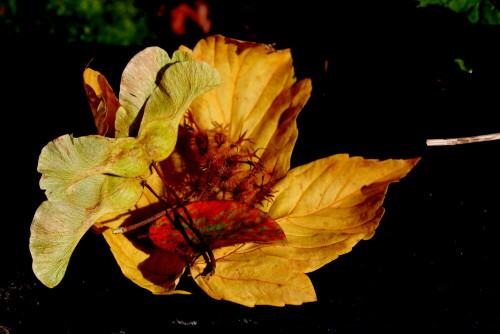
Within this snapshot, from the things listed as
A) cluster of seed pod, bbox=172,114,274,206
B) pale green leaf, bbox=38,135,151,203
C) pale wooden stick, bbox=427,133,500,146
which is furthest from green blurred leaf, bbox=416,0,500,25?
pale green leaf, bbox=38,135,151,203

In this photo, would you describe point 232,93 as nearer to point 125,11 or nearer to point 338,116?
point 338,116

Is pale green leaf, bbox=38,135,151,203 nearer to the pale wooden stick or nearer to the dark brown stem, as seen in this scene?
the dark brown stem

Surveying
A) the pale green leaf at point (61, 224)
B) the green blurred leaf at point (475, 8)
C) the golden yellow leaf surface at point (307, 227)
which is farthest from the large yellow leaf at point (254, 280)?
the green blurred leaf at point (475, 8)

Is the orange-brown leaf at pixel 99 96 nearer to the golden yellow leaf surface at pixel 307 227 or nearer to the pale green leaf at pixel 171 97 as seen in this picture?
the pale green leaf at pixel 171 97

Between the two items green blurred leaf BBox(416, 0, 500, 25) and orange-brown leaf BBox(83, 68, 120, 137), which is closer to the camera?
orange-brown leaf BBox(83, 68, 120, 137)

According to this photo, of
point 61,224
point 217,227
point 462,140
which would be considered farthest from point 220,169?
point 462,140

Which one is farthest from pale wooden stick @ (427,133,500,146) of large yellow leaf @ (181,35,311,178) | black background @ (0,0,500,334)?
large yellow leaf @ (181,35,311,178)

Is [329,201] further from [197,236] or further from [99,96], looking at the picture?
[99,96]

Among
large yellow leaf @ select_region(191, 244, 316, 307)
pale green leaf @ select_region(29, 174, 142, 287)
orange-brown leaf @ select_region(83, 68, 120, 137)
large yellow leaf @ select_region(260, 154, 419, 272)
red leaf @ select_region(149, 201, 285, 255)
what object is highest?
orange-brown leaf @ select_region(83, 68, 120, 137)

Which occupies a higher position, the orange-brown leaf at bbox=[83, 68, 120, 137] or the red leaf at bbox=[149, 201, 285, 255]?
the orange-brown leaf at bbox=[83, 68, 120, 137]
